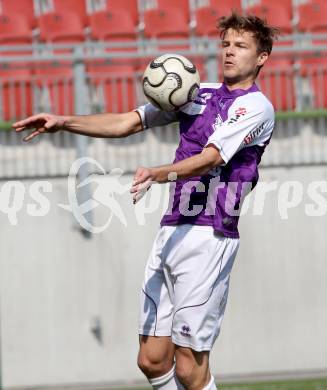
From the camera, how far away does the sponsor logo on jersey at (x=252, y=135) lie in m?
5.97

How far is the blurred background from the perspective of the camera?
10250mm

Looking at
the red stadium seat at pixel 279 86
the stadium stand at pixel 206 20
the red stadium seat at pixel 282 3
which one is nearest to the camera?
the red stadium seat at pixel 279 86

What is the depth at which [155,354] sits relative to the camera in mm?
6324

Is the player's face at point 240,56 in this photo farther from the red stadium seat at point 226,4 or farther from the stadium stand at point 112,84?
the red stadium seat at point 226,4

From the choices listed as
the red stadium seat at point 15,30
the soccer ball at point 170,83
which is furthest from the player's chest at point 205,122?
the red stadium seat at point 15,30

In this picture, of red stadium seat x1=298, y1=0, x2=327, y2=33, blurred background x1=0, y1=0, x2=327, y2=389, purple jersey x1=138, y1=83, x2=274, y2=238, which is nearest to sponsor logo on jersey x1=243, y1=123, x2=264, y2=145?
purple jersey x1=138, y1=83, x2=274, y2=238

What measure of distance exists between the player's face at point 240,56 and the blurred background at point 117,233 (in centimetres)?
392

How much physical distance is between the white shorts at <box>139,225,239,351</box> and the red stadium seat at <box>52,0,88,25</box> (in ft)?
22.1

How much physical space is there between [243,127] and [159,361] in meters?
1.53

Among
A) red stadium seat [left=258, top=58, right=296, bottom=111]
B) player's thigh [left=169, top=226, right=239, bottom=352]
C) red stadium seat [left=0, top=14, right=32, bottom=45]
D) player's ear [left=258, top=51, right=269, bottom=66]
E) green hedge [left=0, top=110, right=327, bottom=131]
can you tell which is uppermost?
red stadium seat [left=0, top=14, right=32, bottom=45]

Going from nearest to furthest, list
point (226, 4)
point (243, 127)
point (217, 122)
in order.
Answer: point (243, 127) < point (217, 122) < point (226, 4)

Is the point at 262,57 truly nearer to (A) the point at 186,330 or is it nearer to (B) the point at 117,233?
(A) the point at 186,330

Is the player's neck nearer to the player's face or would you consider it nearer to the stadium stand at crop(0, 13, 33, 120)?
the player's face

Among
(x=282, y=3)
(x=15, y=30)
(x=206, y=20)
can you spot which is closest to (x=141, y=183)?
(x=15, y=30)
